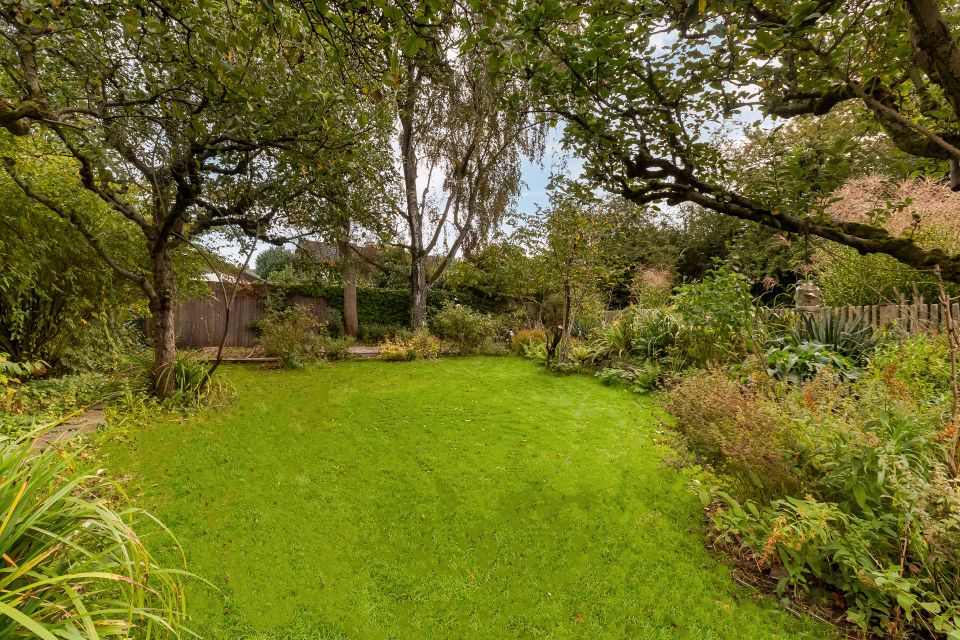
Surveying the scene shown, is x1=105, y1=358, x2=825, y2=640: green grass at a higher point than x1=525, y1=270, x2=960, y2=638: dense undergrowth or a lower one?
lower

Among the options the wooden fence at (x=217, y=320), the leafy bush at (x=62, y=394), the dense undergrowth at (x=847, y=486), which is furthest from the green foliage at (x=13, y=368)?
the wooden fence at (x=217, y=320)

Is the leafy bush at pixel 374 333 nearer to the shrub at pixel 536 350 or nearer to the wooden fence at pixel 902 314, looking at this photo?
the shrub at pixel 536 350

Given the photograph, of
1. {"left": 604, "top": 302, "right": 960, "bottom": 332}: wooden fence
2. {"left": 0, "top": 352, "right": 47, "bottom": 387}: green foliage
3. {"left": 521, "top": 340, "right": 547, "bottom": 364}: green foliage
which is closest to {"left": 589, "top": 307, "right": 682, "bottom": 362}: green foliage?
{"left": 521, "top": 340, "right": 547, "bottom": 364}: green foliage

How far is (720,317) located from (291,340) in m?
7.55

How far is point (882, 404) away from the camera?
2.30 m

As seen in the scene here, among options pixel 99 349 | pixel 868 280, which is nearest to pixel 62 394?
pixel 99 349

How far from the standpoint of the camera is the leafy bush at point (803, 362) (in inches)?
165

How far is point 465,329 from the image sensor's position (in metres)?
10.7

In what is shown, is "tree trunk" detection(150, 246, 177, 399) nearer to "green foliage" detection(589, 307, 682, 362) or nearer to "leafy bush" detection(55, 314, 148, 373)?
"leafy bush" detection(55, 314, 148, 373)

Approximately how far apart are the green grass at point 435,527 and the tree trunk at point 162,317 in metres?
0.91

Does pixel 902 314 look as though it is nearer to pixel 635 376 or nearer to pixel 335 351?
pixel 635 376

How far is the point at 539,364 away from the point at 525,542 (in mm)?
6094

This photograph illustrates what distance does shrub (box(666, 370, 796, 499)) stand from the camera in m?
2.40

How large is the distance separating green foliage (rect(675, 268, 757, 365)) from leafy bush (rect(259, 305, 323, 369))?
23.0ft
